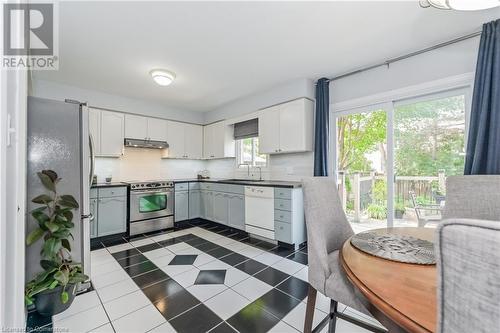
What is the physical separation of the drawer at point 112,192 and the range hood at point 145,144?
90cm

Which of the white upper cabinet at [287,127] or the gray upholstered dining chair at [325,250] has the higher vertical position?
the white upper cabinet at [287,127]

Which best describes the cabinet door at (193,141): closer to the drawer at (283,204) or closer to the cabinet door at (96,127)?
the cabinet door at (96,127)

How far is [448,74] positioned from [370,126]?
37.3 inches

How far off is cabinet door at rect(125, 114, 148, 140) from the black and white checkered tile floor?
80.8 inches

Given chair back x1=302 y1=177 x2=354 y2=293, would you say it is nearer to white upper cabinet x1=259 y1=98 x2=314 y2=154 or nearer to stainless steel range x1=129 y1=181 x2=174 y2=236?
white upper cabinet x1=259 y1=98 x2=314 y2=154

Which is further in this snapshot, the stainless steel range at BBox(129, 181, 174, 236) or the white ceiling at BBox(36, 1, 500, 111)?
the stainless steel range at BBox(129, 181, 174, 236)

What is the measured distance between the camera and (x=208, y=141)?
5125mm

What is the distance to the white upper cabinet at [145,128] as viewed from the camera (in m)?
4.14

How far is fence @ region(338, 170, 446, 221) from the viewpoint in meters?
2.55

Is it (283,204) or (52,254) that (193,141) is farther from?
(52,254)


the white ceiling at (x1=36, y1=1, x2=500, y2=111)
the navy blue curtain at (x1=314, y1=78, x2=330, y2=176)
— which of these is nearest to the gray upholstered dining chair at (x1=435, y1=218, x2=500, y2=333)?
the white ceiling at (x1=36, y1=1, x2=500, y2=111)

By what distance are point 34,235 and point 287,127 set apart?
10.3ft

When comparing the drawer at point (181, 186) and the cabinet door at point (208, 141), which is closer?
the drawer at point (181, 186)

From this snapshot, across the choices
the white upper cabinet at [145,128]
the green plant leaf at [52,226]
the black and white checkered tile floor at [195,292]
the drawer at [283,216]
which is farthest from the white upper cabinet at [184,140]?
the green plant leaf at [52,226]
